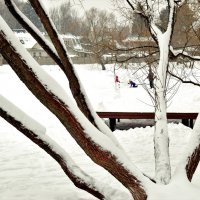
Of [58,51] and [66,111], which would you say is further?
[58,51]

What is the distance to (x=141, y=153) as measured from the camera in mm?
8648

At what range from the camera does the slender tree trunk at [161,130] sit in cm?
463

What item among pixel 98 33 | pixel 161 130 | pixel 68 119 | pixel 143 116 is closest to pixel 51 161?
pixel 161 130

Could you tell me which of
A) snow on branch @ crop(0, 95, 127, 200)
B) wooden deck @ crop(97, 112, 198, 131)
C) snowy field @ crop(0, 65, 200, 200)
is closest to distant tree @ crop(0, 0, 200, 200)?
snow on branch @ crop(0, 95, 127, 200)

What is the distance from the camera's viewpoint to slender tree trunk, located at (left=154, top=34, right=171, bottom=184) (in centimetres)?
463

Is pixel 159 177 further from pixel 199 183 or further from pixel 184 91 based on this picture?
pixel 184 91

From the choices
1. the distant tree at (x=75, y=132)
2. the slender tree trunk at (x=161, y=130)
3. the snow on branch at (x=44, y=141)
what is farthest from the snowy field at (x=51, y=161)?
the distant tree at (x=75, y=132)

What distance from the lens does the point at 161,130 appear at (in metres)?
5.33

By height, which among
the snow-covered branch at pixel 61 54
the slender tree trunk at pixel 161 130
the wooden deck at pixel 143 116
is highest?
the snow-covered branch at pixel 61 54

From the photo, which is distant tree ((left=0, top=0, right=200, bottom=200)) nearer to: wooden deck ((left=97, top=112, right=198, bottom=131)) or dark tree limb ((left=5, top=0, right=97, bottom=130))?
dark tree limb ((left=5, top=0, right=97, bottom=130))

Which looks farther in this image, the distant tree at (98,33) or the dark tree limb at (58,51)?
the distant tree at (98,33)

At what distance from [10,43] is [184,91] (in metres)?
22.7

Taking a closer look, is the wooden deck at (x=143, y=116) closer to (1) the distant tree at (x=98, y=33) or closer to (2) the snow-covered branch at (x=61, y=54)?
(1) the distant tree at (x=98, y=33)

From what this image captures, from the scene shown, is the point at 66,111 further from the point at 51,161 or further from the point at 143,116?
the point at 143,116
